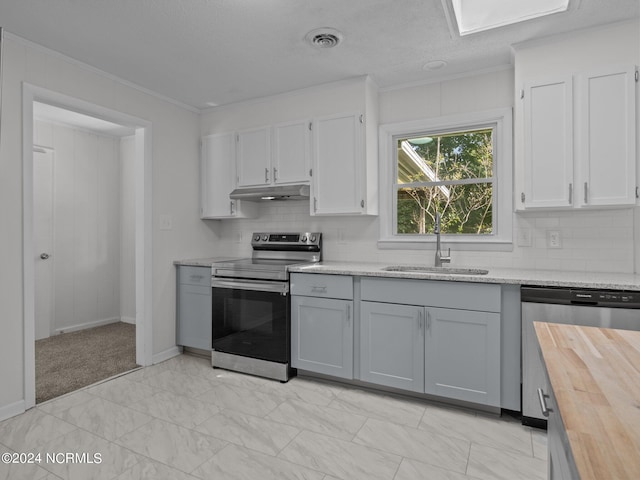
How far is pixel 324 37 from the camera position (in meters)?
2.55

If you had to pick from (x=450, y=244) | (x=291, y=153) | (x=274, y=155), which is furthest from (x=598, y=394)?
(x=274, y=155)

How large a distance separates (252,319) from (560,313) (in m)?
2.21

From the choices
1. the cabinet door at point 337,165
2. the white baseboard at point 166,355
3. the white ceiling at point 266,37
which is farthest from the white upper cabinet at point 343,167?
the white baseboard at point 166,355

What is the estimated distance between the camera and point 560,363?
3.14ft

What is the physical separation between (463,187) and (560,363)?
246 centimetres

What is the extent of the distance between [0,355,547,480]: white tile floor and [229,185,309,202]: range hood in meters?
1.62

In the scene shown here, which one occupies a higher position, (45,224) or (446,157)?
(446,157)

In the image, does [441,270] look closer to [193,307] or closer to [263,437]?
[263,437]

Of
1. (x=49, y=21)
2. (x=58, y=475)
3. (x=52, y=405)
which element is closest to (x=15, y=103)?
(x=49, y=21)

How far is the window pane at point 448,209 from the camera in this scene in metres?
3.14

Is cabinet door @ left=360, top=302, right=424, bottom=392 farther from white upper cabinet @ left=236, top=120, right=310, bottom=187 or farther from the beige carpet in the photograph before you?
the beige carpet

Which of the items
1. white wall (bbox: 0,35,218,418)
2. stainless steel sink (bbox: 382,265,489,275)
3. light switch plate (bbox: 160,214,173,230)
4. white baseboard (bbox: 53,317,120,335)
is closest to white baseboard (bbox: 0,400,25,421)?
white wall (bbox: 0,35,218,418)

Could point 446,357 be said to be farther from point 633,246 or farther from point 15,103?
point 15,103

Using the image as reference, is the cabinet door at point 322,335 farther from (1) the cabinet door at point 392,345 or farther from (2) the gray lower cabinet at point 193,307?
(2) the gray lower cabinet at point 193,307
